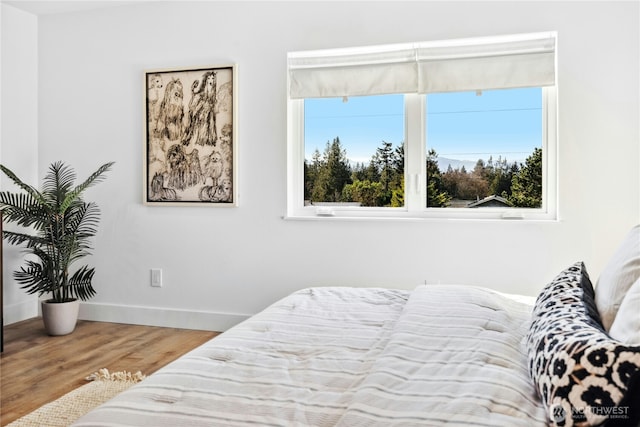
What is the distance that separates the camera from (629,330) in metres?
1.11

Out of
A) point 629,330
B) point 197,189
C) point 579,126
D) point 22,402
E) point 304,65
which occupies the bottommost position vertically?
point 22,402

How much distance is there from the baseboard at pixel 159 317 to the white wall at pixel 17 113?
0.50 metres

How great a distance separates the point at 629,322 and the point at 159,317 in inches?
133

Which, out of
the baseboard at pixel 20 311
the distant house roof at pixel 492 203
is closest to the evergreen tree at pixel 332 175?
the distant house roof at pixel 492 203

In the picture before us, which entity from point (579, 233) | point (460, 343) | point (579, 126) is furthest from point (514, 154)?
point (460, 343)

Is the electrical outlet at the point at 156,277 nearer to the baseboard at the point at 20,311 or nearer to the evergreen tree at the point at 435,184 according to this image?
the baseboard at the point at 20,311

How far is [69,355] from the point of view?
3.20 meters

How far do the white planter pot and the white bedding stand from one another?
2.33 m

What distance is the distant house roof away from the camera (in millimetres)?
3348

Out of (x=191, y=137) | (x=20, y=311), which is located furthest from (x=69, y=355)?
(x=191, y=137)

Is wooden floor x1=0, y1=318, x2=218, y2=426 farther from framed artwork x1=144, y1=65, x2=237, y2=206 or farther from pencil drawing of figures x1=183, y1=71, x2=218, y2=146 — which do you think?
pencil drawing of figures x1=183, y1=71, x2=218, y2=146

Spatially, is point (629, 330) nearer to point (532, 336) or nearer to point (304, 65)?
point (532, 336)

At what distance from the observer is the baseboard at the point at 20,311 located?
3.91 m

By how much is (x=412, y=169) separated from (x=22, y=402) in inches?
100
